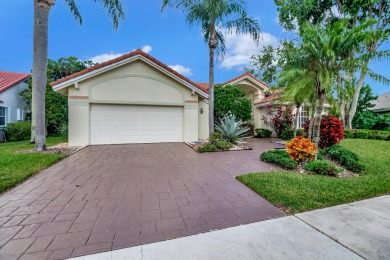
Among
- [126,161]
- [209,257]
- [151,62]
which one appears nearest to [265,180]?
[209,257]

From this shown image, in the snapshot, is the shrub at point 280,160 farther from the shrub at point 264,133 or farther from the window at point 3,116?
the window at point 3,116

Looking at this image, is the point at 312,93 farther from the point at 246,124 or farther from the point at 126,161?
the point at 246,124

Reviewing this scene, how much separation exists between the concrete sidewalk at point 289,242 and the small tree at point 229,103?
1002 centimetres

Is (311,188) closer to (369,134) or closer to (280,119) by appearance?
(280,119)

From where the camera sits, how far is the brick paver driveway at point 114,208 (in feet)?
7.54

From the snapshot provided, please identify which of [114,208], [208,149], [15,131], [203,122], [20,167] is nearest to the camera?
[114,208]

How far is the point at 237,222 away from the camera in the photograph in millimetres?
2746

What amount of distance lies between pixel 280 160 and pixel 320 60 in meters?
3.34

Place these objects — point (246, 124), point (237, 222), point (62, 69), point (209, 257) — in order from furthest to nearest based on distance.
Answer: point (62, 69) → point (246, 124) → point (237, 222) → point (209, 257)

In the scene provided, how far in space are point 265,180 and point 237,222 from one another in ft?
6.13

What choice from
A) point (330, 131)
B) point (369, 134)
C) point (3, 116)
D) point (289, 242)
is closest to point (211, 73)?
point (330, 131)

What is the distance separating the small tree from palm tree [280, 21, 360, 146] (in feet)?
20.8

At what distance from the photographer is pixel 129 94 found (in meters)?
9.98

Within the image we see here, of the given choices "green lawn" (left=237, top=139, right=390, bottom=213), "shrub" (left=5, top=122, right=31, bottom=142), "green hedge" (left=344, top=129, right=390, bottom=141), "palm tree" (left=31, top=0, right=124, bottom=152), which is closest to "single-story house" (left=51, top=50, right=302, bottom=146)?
"palm tree" (left=31, top=0, right=124, bottom=152)
